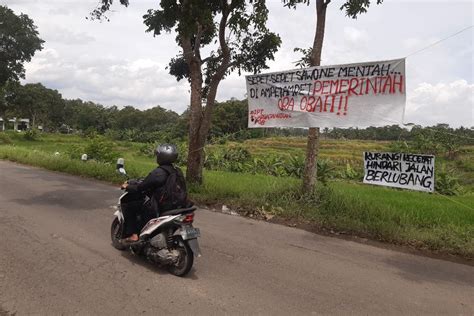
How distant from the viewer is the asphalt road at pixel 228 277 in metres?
4.04

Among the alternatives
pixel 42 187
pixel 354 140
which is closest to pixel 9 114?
pixel 354 140

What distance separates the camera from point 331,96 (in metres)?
7.47

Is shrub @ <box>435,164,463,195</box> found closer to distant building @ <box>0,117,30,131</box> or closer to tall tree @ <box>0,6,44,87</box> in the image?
tall tree @ <box>0,6,44,87</box>

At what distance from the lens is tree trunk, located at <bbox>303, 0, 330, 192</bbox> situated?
8.05 metres

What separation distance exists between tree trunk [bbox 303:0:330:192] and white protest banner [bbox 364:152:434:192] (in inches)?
45.5

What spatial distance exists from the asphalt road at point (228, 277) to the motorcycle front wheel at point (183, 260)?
4.1 inches

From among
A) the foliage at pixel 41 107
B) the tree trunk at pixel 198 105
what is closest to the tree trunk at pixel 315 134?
the tree trunk at pixel 198 105

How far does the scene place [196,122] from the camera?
1034 cm

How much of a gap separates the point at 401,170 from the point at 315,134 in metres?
1.85

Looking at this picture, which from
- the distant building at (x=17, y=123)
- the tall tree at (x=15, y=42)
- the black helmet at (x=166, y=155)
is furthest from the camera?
the distant building at (x=17, y=123)

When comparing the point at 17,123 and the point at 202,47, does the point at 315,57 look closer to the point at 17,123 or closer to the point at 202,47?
the point at 202,47

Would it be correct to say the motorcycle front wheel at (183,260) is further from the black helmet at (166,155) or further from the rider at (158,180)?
the black helmet at (166,155)

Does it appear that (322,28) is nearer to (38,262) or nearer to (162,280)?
(162,280)

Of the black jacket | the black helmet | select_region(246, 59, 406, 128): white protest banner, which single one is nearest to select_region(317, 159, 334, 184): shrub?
select_region(246, 59, 406, 128): white protest banner
